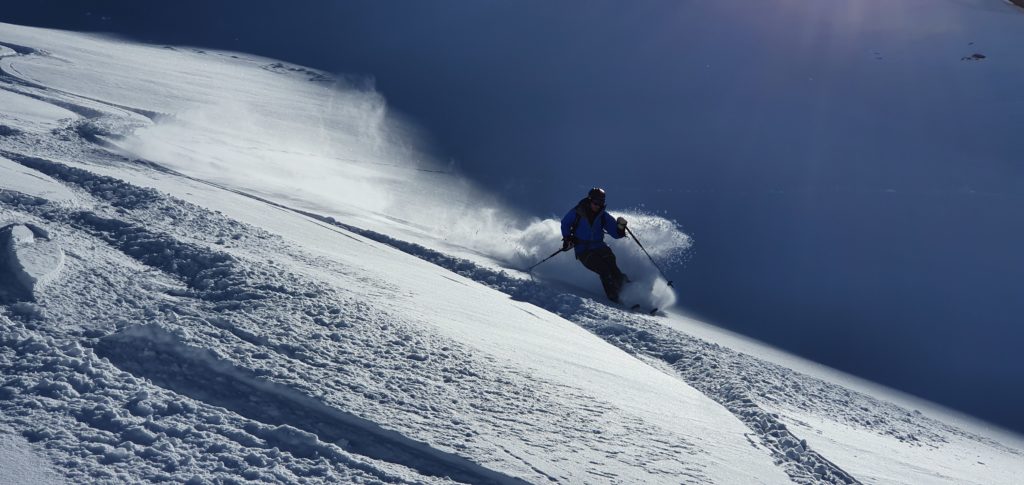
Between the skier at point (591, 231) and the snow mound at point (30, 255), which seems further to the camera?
the skier at point (591, 231)

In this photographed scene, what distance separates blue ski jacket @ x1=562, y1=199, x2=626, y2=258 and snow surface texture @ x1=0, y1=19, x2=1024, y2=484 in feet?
1.56

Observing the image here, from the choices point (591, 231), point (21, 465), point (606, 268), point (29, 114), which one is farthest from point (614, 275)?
point (29, 114)

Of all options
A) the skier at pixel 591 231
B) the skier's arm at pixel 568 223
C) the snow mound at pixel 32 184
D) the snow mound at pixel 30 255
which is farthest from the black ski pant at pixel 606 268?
the snow mound at pixel 30 255

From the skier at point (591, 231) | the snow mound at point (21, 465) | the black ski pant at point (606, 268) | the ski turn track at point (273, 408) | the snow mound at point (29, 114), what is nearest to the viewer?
the snow mound at point (21, 465)

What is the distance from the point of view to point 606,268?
31.2 feet

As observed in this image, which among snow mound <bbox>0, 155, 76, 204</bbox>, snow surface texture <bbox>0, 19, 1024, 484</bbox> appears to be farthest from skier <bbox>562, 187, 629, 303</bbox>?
snow mound <bbox>0, 155, 76, 204</bbox>

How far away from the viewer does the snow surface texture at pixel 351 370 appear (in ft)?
11.3

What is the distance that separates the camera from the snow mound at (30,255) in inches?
174

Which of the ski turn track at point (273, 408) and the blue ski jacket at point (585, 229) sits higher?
the blue ski jacket at point (585, 229)

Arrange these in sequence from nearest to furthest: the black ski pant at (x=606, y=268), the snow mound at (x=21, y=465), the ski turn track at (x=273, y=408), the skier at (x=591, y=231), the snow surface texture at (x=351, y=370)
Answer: the snow mound at (x=21, y=465) < the snow surface texture at (x=351, y=370) < the ski turn track at (x=273, y=408) < the black ski pant at (x=606, y=268) < the skier at (x=591, y=231)

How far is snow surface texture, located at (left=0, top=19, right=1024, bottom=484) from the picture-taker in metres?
3.46

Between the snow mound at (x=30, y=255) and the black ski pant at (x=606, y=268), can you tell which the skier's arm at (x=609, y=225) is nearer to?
the black ski pant at (x=606, y=268)

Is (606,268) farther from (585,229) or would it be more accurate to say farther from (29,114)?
(29,114)

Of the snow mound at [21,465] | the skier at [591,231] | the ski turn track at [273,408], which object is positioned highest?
the skier at [591,231]
